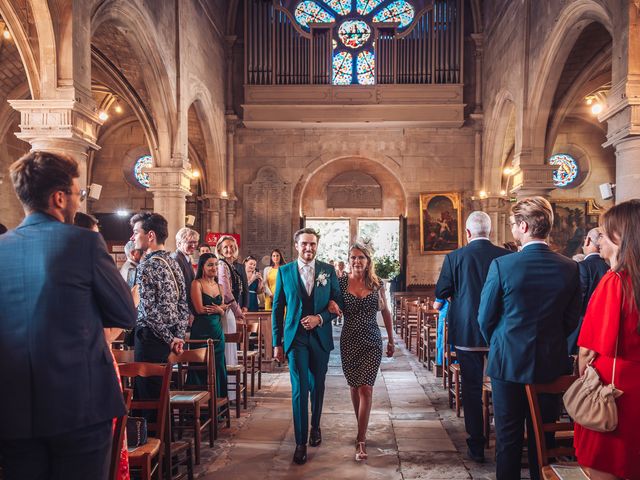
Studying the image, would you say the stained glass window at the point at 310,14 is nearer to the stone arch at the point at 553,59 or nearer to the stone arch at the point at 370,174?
the stone arch at the point at 370,174

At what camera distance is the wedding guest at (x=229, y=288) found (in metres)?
5.50

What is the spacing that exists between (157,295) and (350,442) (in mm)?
1964

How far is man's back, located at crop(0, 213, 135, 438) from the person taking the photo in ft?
5.77

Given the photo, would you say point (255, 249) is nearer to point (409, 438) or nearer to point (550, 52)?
point (550, 52)

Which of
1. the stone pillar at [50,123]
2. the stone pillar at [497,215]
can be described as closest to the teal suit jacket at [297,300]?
the stone pillar at [50,123]

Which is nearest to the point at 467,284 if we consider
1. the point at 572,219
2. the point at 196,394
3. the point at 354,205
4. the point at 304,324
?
the point at 304,324

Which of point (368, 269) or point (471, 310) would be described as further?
point (368, 269)

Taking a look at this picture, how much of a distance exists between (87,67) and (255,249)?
30.3 ft

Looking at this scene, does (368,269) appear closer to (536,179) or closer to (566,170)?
(536,179)

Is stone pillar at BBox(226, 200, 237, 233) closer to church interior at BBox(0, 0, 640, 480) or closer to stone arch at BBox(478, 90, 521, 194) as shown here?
church interior at BBox(0, 0, 640, 480)

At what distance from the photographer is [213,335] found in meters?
4.79

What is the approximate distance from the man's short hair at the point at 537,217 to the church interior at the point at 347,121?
5.79 m

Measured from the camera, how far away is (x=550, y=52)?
968cm

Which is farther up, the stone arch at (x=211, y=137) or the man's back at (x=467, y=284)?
the stone arch at (x=211, y=137)
